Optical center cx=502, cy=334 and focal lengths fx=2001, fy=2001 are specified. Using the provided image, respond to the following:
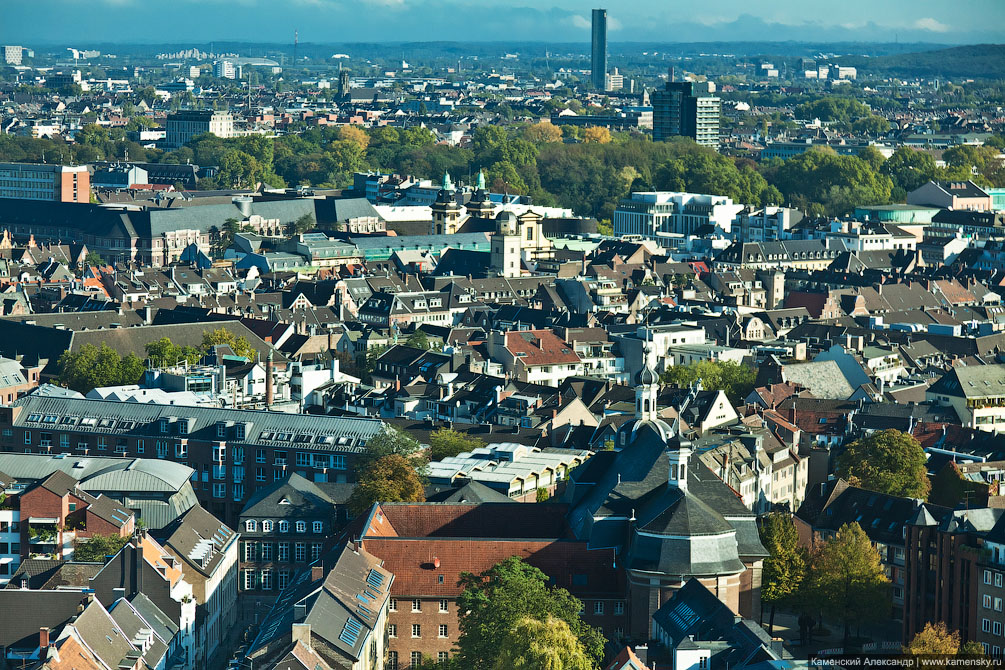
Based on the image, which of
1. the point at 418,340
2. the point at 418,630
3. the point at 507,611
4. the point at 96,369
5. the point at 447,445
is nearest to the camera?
the point at 507,611

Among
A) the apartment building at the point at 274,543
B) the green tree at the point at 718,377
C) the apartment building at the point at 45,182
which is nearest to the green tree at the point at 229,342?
the green tree at the point at 718,377

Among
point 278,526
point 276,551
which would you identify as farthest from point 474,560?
point 278,526

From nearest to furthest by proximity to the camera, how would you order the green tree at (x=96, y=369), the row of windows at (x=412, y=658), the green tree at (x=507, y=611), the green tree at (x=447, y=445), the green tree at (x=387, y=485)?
the green tree at (x=507, y=611) < the row of windows at (x=412, y=658) < the green tree at (x=387, y=485) < the green tree at (x=447, y=445) < the green tree at (x=96, y=369)

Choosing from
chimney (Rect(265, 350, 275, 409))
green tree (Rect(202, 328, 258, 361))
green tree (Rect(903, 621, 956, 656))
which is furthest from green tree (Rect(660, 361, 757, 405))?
green tree (Rect(903, 621, 956, 656))

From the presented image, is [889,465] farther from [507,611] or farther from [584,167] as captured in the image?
[584,167]

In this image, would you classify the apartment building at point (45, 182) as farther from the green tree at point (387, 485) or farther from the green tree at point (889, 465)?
the green tree at point (889, 465)

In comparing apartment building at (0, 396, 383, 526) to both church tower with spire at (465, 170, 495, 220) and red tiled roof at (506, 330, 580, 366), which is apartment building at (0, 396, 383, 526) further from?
church tower with spire at (465, 170, 495, 220)
